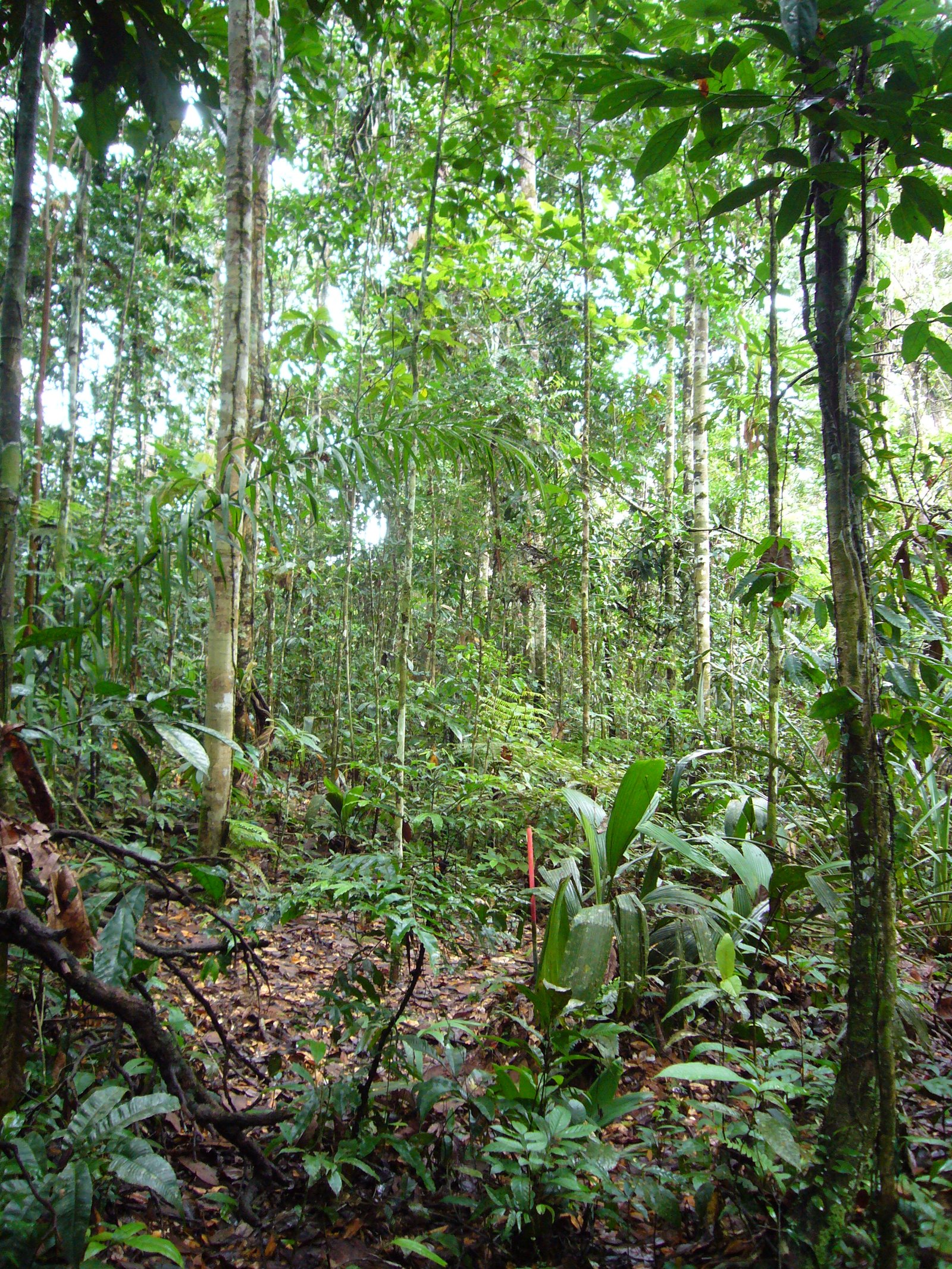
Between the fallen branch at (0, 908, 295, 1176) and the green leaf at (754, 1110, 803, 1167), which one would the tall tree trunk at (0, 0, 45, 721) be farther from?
the green leaf at (754, 1110, 803, 1167)

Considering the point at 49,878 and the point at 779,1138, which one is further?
the point at 779,1138

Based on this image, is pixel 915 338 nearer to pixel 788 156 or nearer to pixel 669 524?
pixel 788 156

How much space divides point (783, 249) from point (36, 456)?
13.7 ft

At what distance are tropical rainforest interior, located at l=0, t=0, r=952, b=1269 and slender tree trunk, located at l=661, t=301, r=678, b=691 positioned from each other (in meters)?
1.41

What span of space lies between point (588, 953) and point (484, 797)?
2.19 m

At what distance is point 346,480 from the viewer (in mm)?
2842

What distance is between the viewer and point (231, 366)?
3551mm

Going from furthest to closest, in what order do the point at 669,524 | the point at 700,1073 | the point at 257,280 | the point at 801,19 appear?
the point at 669,524 < the point at 257,280 < the point at 700,1073 < the point at 801,19

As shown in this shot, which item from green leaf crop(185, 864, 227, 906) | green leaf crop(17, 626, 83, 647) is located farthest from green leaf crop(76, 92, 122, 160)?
green leaf crop(185, 864, 227, 906)

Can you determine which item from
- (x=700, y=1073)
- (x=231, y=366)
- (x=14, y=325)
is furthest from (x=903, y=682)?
(x=231, y=366)

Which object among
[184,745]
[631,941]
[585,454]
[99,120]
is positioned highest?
[99,120]

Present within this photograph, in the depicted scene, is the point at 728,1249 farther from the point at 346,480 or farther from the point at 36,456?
the point at 36,456

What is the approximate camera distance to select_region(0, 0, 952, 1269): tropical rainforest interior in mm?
1363

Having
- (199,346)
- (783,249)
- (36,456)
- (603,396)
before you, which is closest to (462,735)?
(36,456)
